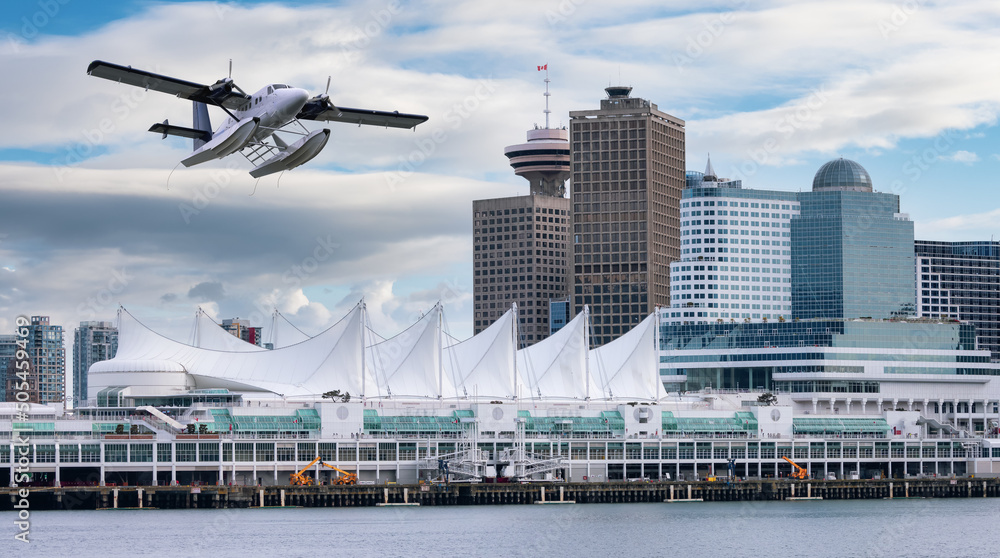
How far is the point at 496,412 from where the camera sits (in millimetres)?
144750

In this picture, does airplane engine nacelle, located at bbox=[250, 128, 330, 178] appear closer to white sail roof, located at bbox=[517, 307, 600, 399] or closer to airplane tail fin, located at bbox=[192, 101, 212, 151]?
airplane tail fin, located at bbox=[192, 101, 212, 151]

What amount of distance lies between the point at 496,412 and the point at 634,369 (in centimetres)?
2721

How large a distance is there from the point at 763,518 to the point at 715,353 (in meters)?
69.6

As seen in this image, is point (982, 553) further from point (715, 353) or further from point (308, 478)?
point (715, 353)

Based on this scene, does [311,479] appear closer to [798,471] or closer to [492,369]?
[492,369]

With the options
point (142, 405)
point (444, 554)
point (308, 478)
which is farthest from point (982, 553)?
point (142, 405)

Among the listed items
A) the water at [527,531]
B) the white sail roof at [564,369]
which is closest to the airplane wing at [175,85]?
the water at [527,531]

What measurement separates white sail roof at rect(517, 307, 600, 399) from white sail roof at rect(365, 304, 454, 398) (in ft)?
42.0

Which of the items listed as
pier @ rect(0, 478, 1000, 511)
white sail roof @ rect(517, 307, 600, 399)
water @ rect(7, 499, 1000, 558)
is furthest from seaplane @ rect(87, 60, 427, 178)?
white sail roof @ rect(517, 307, 600, 399)

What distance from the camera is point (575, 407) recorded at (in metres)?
152

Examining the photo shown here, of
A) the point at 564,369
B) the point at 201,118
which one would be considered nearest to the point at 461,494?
the point at 564,369

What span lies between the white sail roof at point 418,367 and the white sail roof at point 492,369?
2.57 m

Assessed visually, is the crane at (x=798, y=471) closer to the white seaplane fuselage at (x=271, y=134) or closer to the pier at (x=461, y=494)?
the pier at (x=461, y=494)

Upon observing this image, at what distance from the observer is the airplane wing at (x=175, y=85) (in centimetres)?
6103
